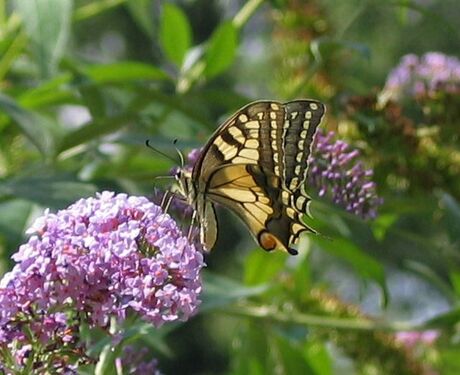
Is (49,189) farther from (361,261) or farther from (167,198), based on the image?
(361,261)

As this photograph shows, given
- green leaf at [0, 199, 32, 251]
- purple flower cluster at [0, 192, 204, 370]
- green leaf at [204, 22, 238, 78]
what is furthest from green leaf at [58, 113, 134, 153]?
purple flower cluster at [0, 192, 204, 370]

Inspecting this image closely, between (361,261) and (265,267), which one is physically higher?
(361,261)

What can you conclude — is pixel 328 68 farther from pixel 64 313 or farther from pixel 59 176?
pixel 64 313

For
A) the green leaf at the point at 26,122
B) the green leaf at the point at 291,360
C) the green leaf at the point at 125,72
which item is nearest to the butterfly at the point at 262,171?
the green leaf at the point at 26,122

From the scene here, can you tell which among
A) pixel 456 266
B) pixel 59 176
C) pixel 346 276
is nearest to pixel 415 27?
pixel 346 276

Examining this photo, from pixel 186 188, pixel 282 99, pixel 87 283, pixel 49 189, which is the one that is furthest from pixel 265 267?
pixel 87 283

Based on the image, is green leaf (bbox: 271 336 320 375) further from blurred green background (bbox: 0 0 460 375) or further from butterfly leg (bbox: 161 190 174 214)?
butterfly leg (bbox: 161 190 174 214)

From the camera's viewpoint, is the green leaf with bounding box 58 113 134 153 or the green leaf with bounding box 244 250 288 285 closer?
the green leaf with bounding box 58 113 134 153
